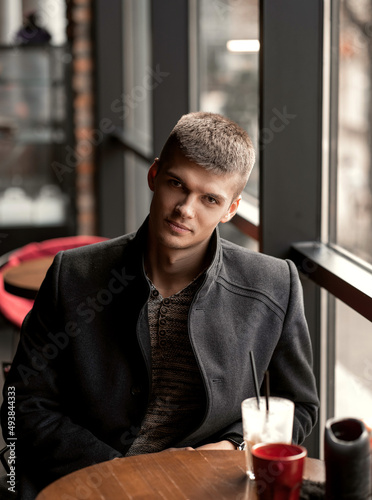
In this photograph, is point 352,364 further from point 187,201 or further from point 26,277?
point 26,277

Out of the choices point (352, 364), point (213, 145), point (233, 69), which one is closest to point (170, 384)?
point (213, 145)

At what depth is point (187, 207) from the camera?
159 centimetres

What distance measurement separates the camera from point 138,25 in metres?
5.19

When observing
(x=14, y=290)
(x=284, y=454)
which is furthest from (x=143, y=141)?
(x=284, y=454)

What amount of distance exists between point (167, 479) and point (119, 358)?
42 centimetres

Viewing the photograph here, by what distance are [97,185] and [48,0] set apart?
334cm

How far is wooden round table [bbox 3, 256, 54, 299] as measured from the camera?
285 centimetres

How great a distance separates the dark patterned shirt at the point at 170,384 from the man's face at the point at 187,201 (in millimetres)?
145

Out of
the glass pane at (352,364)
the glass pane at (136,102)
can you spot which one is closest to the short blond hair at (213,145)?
the glass pane at (352,364)

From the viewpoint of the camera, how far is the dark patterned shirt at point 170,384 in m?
1.69

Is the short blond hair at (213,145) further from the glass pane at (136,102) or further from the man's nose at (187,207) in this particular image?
the glass pane at (136,102)

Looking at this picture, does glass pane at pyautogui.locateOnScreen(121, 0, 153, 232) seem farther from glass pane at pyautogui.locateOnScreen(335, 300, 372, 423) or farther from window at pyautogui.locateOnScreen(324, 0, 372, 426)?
glass pane at pyautogui.locateOnScreen(335, 300, 372, 423)

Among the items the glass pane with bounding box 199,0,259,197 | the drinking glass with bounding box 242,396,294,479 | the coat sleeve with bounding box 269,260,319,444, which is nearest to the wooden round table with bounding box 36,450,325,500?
the drinking glass with bounding box 242,396,294,479

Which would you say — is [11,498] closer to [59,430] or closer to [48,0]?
[59,430]
